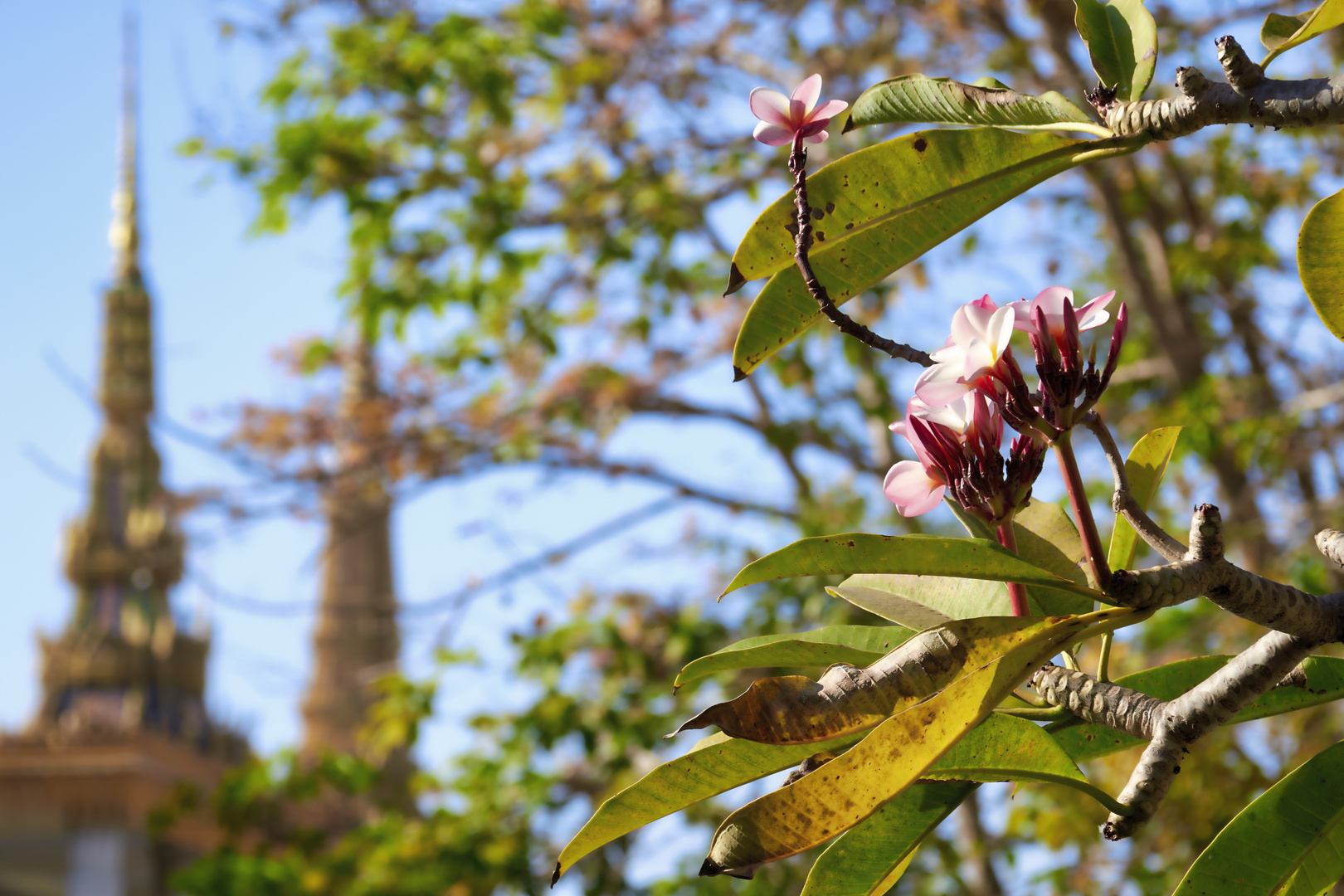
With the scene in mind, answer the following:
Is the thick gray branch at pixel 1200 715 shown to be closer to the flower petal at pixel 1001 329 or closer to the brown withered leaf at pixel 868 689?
the brown withered leaf at pixel 868 689

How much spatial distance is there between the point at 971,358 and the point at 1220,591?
0.22 m

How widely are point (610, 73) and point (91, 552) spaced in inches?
377

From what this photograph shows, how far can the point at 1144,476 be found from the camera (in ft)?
3.11

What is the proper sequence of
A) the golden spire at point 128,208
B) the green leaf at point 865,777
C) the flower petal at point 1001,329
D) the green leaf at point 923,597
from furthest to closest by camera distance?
the golden spire at point 128,208 < the green leaf at point 923,597 < the flower petal at point 1001,329 < the green leaf at point 865,777

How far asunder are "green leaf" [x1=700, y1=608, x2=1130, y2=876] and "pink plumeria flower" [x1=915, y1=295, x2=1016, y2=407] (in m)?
0.19

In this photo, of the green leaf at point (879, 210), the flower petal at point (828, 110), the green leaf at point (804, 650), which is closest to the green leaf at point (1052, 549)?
the green leaf at point (804, 650)

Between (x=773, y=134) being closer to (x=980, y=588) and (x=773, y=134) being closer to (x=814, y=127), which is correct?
(x=814, y=127)

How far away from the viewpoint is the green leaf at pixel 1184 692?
34.9 inches

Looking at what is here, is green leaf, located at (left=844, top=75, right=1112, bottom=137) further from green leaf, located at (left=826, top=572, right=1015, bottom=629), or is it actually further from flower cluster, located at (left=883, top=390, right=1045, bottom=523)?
green leaf, located at (left=826, top=572, right=1015, bottom=629)

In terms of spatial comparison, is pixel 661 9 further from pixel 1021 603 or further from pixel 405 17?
pixel 1021 603

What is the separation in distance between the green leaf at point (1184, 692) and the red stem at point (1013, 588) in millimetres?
128

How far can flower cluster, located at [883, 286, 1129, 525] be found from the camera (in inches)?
31.0

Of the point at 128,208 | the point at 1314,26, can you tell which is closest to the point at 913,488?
the point at 1314,26

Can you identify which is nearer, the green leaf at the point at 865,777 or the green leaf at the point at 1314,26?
the green leaf at the point at 865,777
